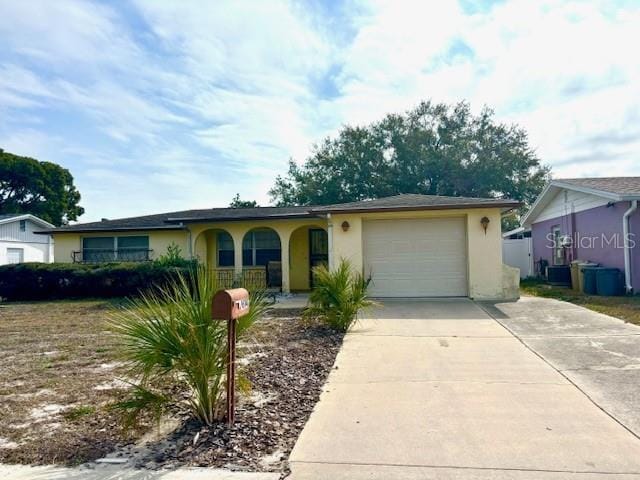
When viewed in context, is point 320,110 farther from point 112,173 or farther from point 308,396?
point 308,396

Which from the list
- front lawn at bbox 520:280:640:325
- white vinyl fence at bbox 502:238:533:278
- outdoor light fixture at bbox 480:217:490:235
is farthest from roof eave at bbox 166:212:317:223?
white vinyl fence at bbox 502:238:533:278

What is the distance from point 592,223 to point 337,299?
11353mm

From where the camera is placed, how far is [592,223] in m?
15.2

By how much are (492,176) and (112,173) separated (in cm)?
2247

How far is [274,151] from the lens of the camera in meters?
21.5

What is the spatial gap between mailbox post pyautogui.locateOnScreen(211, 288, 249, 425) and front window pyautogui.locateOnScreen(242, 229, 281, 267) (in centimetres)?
1317

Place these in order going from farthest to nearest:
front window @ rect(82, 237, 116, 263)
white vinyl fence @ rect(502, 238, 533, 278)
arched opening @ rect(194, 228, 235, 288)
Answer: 1. white vinyl fence @ rect(502, 238, 533, 278)
2. front window @ rect(82, 237, 116, 263)
3. arched opening @ rect(194, 228, 235, 288)

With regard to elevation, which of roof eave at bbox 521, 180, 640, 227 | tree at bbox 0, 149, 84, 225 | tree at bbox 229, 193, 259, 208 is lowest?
roof eave at bbox 521, 180, 640, 227

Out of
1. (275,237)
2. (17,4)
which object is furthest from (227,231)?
(17,4)

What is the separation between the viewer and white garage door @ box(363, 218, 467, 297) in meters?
12.4

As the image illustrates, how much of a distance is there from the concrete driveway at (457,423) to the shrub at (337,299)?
1.50m

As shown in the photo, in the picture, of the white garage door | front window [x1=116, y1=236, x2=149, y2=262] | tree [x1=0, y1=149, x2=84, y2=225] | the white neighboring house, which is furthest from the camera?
tree [x1=0, y1=149, x2=84, y2=225]

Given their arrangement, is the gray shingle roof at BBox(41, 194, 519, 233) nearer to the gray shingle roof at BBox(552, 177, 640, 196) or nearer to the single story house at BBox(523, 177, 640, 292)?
the gray shingle roof at BBox(552, 177, 640, 196)

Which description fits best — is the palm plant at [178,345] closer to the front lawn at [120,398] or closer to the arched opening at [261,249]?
the front lawn at [120,398]
